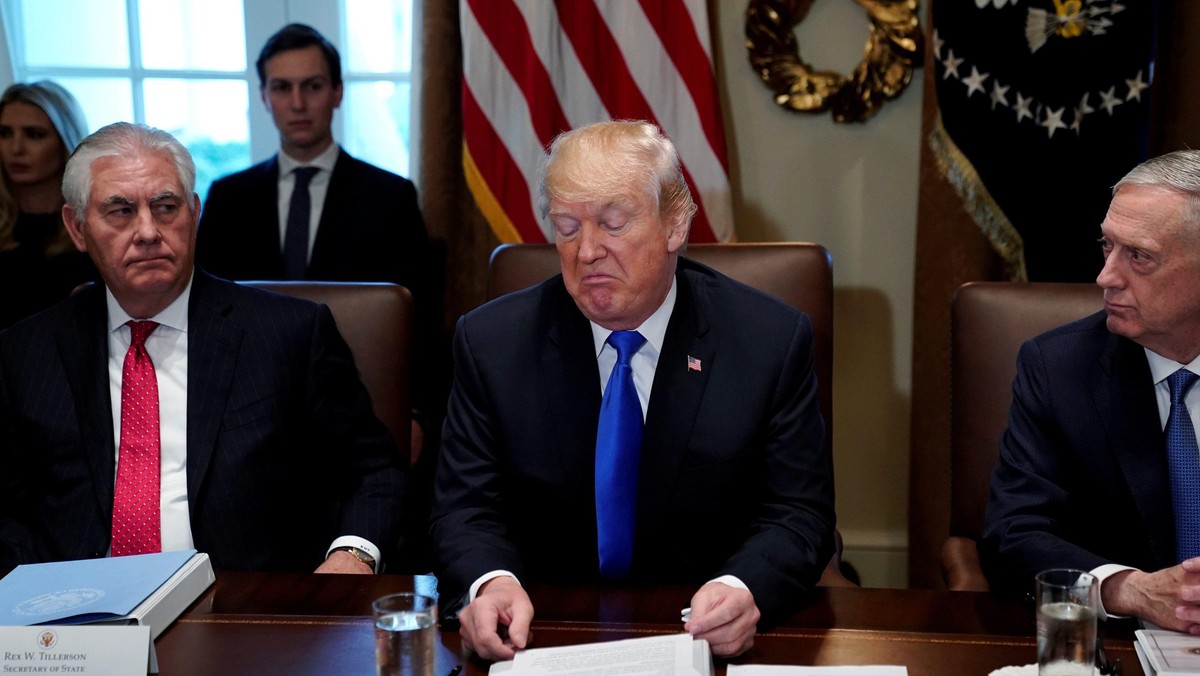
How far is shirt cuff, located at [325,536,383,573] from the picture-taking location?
7.29ft

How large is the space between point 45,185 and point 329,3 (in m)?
1.11

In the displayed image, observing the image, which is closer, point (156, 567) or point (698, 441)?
point (156, 567)

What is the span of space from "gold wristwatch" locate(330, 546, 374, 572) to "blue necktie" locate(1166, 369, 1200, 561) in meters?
1.41

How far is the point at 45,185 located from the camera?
3.45 m

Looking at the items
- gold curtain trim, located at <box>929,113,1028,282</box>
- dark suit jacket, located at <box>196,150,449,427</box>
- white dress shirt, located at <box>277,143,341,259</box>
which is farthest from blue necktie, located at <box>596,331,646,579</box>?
white dress shirt, located at <box>277,143,341,259</box>

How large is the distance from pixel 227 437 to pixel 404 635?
1.03m

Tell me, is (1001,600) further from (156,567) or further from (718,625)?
(156,567)

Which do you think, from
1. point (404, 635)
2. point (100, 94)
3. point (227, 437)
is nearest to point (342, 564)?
point (227, 437)

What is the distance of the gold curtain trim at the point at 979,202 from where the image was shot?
3303mm

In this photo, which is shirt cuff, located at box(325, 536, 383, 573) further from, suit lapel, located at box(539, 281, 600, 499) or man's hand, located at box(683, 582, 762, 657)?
man's hand, located at box(683, 582, 762, 657)

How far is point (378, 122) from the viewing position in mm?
4012

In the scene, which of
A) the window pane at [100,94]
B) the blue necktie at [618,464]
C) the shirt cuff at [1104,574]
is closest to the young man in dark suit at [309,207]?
the window pane at [100,94]

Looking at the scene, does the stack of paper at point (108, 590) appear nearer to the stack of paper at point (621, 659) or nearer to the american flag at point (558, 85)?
the stack of paper at point (621, 659)

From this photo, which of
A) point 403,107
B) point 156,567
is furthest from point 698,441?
point 403,107
